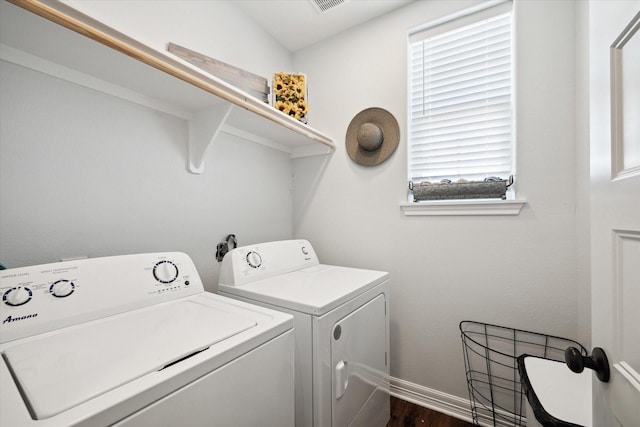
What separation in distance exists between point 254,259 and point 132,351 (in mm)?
790

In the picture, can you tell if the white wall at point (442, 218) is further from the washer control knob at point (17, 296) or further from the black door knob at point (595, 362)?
the washer control knob at point (17, 296)

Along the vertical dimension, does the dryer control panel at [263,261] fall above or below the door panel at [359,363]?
above

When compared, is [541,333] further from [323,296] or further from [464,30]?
[464,30]

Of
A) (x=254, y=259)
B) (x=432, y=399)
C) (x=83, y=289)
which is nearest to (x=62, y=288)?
(x=83, y=289)

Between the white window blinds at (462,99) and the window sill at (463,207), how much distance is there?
18 centimetres

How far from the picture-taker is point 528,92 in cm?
145

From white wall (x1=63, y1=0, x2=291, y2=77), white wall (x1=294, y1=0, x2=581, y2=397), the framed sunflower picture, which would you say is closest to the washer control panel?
white wall (x1=63, y1=0, x2=291, y2=77)

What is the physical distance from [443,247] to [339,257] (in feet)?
2.39

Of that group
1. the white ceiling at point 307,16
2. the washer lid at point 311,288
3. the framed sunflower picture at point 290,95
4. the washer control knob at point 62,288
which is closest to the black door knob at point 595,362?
the washer lid at point 311,288

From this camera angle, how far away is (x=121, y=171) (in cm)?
121

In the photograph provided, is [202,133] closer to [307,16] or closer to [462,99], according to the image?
[307,16]

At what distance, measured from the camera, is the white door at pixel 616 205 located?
51 centimetres

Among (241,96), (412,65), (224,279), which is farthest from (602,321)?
(412,65)

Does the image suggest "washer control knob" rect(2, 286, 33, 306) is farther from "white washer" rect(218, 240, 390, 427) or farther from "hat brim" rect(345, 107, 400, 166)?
"hat brim" rect(345, 107, 400, 166)
